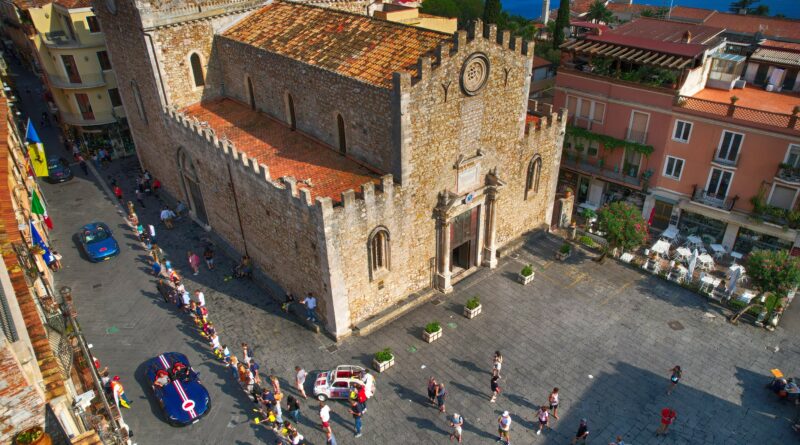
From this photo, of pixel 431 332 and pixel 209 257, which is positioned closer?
pixel 431 332

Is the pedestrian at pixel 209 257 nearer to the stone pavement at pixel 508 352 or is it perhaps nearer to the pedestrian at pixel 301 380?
the stone pavement at pixel 508 352

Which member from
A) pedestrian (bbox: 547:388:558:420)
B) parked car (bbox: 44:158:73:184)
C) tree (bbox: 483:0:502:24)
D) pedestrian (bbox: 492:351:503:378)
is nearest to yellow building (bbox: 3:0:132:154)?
parked car (bbox: 44:158:73:184)

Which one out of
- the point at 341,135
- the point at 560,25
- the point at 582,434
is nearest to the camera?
the point at 582,434

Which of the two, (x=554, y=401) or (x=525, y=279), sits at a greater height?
(x=554, y=401)

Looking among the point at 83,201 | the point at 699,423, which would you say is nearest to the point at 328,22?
the point at 83,201

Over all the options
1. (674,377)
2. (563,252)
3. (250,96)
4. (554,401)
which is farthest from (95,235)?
(674,377)

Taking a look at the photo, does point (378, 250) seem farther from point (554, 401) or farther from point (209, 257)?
point (209, 257)

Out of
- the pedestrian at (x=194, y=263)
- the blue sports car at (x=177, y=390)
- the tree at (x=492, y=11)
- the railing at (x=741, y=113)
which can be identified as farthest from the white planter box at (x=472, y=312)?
the tree at (x=492, y=11)

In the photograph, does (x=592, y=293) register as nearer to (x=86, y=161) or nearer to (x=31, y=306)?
(x=31, y=306)
